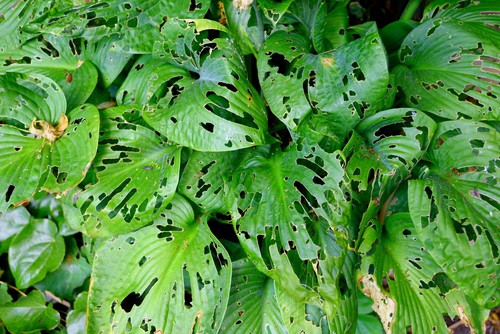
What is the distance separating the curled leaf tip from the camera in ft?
3.87

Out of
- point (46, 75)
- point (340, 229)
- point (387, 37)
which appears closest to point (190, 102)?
point (340, 229)

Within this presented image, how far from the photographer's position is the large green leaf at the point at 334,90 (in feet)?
3.41

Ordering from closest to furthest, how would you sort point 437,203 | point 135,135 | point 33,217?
point 437,203, point 135,135, point 33,217

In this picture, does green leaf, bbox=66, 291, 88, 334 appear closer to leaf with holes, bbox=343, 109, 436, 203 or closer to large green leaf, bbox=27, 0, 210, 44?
large green leaf, bbox=27, 0, 210, 44

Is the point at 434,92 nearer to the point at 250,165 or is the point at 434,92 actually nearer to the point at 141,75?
the point at 250,165

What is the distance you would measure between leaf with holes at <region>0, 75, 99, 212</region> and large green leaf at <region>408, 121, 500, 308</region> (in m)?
0.86

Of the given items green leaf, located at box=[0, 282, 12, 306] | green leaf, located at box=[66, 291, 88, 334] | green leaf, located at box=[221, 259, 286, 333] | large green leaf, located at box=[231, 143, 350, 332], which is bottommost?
green leaf, located at box=[66, 291, 88, 334]

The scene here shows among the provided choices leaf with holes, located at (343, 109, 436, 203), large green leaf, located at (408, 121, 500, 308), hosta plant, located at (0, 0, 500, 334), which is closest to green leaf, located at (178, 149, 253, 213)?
hosta plant, located at (0, 0, 500, 334)

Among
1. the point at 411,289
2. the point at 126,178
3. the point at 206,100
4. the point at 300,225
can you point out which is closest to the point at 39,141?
the point at 126,178

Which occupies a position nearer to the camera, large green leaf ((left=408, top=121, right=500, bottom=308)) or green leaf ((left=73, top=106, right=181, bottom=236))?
large green leaf ((left=408, top=121, right=500, bottom=308))

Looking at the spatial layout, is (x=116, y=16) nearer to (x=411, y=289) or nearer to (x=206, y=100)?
(x=206, y=100)

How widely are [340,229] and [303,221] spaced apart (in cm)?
9

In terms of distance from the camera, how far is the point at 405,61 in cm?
125

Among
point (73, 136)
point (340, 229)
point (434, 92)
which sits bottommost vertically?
point (340, 229)
